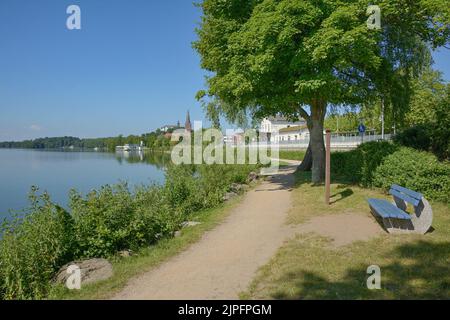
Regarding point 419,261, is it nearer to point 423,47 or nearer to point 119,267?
point 119,267

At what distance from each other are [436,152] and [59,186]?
2350 cm

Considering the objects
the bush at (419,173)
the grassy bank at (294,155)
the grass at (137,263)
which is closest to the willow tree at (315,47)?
the bush at (419,173)

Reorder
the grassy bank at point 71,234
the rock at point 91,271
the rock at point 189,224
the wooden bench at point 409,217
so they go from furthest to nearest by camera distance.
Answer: the rock at point 189,224, the wooden bench at point 409,217, the grassy bank at point 71,234, the rock at point 91,271

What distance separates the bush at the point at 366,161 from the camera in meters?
12.1

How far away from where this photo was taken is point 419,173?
988 cm

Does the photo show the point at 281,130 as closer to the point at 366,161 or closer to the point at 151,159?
the point at 151,159

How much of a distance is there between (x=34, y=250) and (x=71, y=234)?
28.6 inches

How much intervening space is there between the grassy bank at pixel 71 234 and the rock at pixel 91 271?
0.97 ft

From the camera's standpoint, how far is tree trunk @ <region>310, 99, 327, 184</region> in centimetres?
1502

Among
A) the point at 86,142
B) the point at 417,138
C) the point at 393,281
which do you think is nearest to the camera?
the point at 393,281

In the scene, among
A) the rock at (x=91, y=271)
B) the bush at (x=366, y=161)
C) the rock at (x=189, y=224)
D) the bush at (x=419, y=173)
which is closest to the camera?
the rock at (x=91, y=271)

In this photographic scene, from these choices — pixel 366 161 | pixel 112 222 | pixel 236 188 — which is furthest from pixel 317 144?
pixel 112 222

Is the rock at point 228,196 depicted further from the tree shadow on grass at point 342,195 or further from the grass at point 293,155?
the grass at point 293,155
